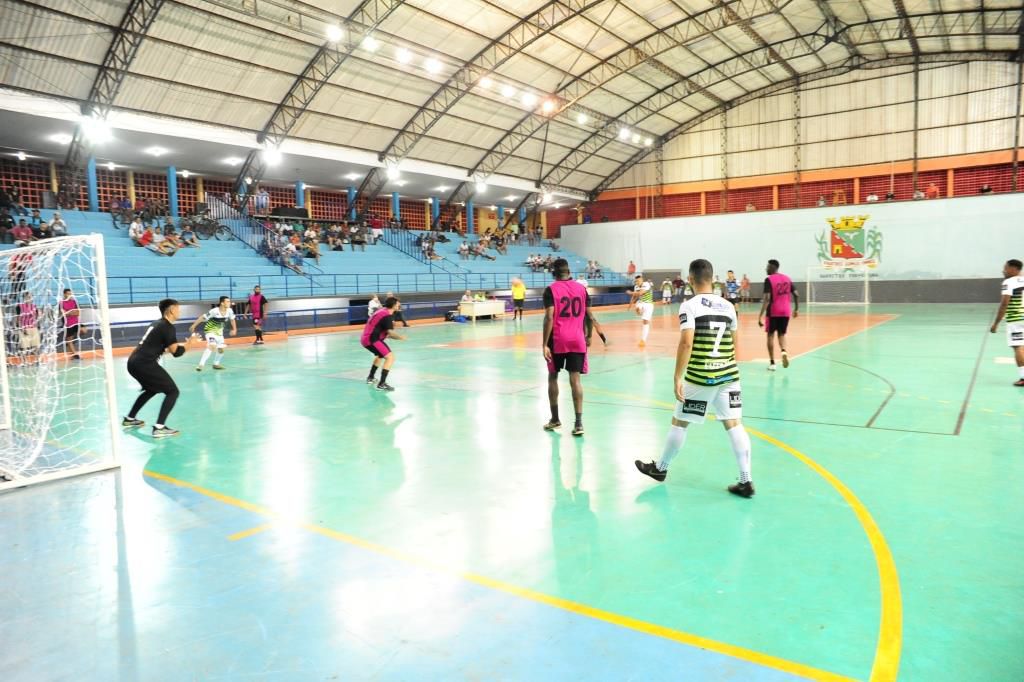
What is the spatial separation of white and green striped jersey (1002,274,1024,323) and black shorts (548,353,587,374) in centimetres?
730

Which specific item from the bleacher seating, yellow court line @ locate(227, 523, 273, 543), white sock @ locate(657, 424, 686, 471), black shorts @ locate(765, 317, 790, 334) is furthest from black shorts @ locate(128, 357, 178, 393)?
the bleacher seating

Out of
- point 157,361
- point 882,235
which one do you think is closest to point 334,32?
point 157,361

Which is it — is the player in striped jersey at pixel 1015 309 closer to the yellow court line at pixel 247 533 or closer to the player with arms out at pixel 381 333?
the player with arms out at pixel 381 333

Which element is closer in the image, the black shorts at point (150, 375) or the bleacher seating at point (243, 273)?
the black shorts at point (150, 375)

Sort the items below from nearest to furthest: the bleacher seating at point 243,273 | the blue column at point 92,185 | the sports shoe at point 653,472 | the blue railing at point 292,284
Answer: the sports shoe at point 653,472, the blue railing at point 292,284, the bleacher seating at point 243,273, the blue column at point 92,185

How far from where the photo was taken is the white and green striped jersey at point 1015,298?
32.1 ft

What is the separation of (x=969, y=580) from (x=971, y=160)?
43.2 m

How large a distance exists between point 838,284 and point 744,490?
124 ft

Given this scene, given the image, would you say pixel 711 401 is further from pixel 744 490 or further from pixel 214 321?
pixel 214 321

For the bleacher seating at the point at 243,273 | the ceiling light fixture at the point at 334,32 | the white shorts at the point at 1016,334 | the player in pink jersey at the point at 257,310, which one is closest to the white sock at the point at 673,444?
the white shorts at the point at 1016,334

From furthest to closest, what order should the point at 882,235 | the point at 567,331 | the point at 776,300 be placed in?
the point at 882,235
the point at 776,300
the point at 567,331

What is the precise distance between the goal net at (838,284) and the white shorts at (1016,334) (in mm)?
29443

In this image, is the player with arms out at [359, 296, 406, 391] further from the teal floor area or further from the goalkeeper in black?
the goalkeeper in black

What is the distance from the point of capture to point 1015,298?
984cm
